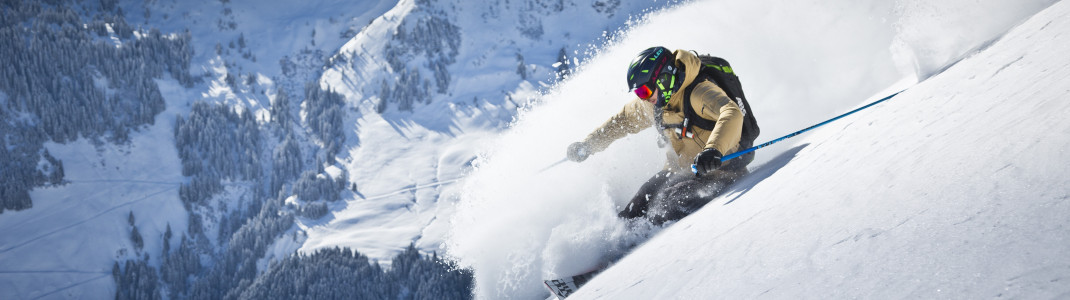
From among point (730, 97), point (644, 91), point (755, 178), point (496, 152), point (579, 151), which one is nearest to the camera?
point (755, 178)

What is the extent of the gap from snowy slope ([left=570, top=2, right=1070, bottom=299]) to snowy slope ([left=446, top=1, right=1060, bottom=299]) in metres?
0.02

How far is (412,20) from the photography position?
147625mm

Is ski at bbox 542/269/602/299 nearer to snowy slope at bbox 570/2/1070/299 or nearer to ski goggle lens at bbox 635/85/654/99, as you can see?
snowy slope at bbox 570/2/1070/299

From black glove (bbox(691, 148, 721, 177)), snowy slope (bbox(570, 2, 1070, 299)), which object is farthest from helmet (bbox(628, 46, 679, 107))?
snowy slope (bbox(570, 2, 1070, 299))

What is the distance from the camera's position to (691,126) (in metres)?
7.36

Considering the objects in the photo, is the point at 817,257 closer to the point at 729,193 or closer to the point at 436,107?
the point at 729,193

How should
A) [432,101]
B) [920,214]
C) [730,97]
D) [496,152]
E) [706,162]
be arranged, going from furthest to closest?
[432,101] < [496,152] < [730,97] < [706,162] < [920,214]

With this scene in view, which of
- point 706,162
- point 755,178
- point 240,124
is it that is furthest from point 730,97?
point 240,124

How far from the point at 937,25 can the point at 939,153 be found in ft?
20.5

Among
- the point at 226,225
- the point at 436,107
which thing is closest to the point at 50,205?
the point at 226,225

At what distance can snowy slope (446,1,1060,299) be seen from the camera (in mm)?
3604

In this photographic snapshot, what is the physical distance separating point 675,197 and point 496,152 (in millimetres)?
7352

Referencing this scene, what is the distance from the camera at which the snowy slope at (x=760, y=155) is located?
11.8 feet

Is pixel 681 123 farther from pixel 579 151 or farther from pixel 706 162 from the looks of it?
pixel 579 151
